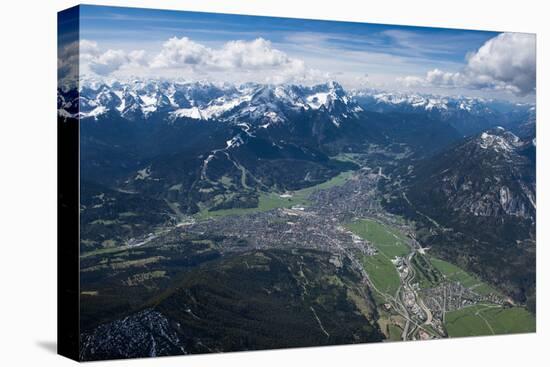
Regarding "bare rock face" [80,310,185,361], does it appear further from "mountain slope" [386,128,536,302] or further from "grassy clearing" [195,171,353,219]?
"mountain slope" [386,128,536,302]

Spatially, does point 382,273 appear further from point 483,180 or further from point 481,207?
point 483,180

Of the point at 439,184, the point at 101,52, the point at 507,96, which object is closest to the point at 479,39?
the point at 507,96

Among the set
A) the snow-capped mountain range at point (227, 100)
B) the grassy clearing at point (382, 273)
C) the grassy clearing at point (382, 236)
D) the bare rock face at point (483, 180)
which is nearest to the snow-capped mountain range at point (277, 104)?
the snow-capped mountain range at point (227, 100)

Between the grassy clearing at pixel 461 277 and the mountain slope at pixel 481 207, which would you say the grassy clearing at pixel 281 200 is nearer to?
the mountain slope at pixel 481 207

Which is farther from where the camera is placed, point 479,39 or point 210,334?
point 479,39

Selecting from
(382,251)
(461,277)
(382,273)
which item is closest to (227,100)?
(382,251)

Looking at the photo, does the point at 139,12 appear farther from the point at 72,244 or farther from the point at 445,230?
the point at 445,230
